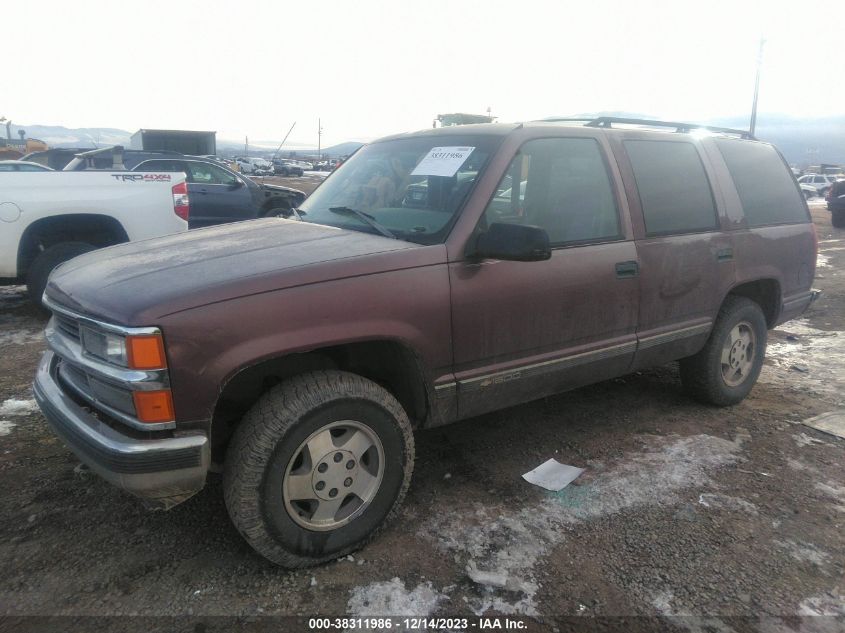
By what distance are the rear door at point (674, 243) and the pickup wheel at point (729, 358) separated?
0.16 metres

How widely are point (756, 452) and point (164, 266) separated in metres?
3.46

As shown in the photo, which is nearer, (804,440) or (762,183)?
(804,440)

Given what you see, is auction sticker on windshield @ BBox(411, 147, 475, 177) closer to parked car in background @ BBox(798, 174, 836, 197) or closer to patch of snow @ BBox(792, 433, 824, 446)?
patch of snow @ BBox(792, 433, 824, 446)

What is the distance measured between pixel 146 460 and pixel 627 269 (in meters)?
2.55

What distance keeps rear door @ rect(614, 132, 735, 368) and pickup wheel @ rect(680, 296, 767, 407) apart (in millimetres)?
164

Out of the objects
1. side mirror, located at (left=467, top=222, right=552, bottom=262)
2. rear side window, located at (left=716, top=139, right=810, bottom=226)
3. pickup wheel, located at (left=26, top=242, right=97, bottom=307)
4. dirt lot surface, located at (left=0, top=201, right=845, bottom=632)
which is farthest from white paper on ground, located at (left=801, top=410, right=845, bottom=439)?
pickup wheel, located at (left=26, top=242, right=97, bottom=307)

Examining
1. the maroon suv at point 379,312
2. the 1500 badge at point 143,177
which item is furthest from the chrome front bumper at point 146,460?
the 1500 badge at point 143,177

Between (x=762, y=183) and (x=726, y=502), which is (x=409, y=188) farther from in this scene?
(x=762, y=183)

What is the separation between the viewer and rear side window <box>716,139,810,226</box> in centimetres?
412

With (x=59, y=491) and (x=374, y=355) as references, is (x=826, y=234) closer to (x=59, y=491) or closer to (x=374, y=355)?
(x=374, y=355)

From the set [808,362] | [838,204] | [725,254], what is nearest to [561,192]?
[725,254]

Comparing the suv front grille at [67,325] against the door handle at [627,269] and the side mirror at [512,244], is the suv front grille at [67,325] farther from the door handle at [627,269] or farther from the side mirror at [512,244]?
the door handle at [627,269]

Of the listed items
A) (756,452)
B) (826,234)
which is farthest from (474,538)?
(826,234)

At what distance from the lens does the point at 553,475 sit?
331cm
